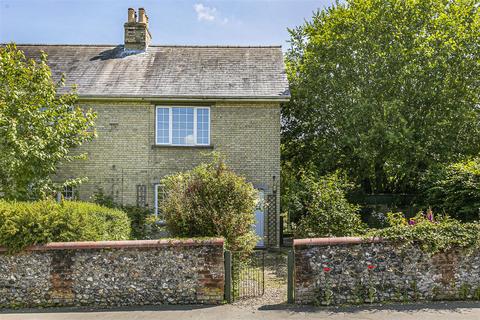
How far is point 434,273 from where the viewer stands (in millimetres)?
8844

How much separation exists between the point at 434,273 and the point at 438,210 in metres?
5.60

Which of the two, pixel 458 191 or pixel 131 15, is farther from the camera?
pixel 131 15

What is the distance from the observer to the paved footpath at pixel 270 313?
26.6 feet

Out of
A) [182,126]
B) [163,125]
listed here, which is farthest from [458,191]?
[163,125]

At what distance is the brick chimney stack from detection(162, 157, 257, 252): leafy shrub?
10.3 metres

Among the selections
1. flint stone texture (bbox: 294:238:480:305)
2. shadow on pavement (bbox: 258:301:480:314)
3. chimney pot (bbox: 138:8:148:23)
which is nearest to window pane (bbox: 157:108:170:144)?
chimney pot (bbox: 138:8:148:23)

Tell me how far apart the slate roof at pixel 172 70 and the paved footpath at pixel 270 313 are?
886cm

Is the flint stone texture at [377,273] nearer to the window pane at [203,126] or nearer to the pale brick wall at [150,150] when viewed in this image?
the pale brick wall at [150,150]

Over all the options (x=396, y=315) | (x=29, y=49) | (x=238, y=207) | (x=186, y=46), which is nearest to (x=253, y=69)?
(x=186, y=46)

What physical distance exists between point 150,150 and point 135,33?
6.12 m

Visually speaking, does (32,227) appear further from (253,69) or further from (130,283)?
(253,69)

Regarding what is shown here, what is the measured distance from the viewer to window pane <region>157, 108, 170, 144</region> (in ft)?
52.6

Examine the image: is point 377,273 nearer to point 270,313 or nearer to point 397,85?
point 270,313

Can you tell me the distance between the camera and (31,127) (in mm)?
13125
